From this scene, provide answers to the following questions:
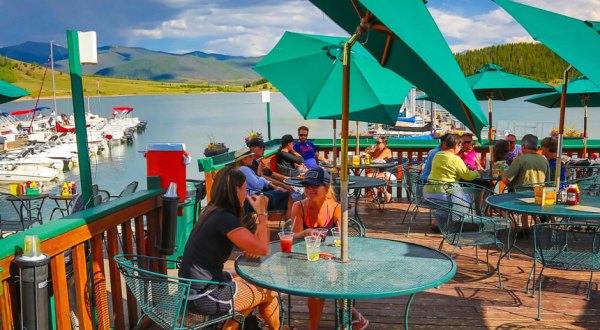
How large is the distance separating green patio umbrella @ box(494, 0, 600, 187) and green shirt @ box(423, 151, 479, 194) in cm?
268

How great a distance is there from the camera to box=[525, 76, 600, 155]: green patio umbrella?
8.25 metres

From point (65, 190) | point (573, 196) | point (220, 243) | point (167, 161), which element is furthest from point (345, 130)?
point (65, 190)

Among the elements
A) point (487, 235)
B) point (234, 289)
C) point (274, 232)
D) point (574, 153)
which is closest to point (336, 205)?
point (234, 289)

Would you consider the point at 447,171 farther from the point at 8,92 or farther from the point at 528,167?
the point at 8,92

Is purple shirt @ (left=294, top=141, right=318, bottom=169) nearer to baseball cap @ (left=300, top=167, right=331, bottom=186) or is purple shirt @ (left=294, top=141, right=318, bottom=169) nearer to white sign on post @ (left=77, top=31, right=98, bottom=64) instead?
baseball cap @ (left=300, top=167, right=331, bottom=186)

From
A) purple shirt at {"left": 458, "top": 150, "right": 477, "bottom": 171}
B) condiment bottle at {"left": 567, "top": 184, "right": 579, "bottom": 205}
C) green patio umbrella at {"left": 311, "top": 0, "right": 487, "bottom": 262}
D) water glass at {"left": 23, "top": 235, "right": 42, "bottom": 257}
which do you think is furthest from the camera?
purple shirt at {"left": 458, "top": 150, "right": 477, "bottom": 171}

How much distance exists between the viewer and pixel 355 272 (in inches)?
111

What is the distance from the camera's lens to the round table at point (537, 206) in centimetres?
429

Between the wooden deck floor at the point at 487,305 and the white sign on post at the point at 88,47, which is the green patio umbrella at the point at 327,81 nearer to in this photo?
the wooden deck floor at the point at 487,305

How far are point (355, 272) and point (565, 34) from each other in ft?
5.77

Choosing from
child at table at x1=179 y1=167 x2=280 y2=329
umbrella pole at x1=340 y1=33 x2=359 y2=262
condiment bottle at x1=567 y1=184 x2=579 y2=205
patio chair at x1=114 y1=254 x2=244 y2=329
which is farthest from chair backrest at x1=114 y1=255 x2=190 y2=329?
condiment bottle at x1=567 y1=184 x2=579 y2=205

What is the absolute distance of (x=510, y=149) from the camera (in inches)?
327

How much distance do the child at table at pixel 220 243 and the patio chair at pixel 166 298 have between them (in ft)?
0.19

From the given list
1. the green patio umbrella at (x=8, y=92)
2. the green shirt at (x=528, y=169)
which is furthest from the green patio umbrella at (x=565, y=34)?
the green patio umbrella at (x=8, y=92)
